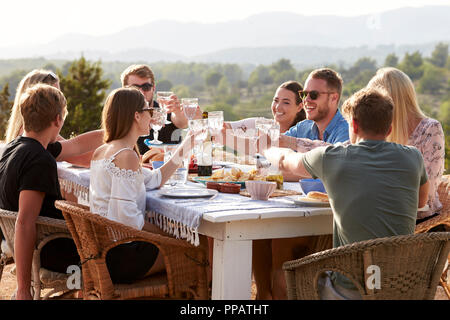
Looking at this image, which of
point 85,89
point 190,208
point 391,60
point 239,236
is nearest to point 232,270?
point 239,236

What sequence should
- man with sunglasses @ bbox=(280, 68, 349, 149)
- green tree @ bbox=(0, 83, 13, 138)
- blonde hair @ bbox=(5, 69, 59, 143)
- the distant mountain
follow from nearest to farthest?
blonde hair @ bbox=(5, 69, 59, 143) < man with sunglasses @ bbox=(280, 68, 349, 149) < green tree @ bbox=(0, 83, 13, 138) < the distant mountain

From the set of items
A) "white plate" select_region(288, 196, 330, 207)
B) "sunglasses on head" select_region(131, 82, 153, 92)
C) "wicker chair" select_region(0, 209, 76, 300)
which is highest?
"sunglasses on head" select_region(131, 82, 153, 92)

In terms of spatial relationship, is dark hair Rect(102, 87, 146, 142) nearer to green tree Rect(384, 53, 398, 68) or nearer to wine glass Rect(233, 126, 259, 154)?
wine glass Rect(233, 126, 259, 154)

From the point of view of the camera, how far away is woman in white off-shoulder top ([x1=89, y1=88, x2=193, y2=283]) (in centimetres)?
271

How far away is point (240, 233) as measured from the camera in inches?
99.7

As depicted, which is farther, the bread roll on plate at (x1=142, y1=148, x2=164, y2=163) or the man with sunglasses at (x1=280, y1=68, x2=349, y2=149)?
the man with sunglasses at (x1=280, y1=68, x2=349, y2=149)

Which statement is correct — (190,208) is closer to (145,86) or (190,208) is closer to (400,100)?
(400,100)

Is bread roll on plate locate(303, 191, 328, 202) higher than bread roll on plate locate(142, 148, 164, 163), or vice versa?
bread roll on plate locate(303, 191, 328, 202)

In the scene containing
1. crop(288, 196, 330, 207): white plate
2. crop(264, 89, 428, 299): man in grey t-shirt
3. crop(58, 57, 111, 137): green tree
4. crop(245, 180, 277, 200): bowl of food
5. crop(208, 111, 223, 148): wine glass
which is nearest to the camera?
crop(264, 89, 428, 299): man in grey t-shirt

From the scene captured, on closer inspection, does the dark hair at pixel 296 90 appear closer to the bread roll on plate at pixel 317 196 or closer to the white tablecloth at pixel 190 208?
the white tablecloth at pixel 190 208

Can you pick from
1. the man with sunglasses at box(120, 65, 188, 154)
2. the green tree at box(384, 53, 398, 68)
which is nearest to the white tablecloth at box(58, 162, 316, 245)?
the man with sunglasses at box(120, 65, 188, 154)

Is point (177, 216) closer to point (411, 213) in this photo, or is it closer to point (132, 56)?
point (411, 213)

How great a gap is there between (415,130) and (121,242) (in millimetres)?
1669
